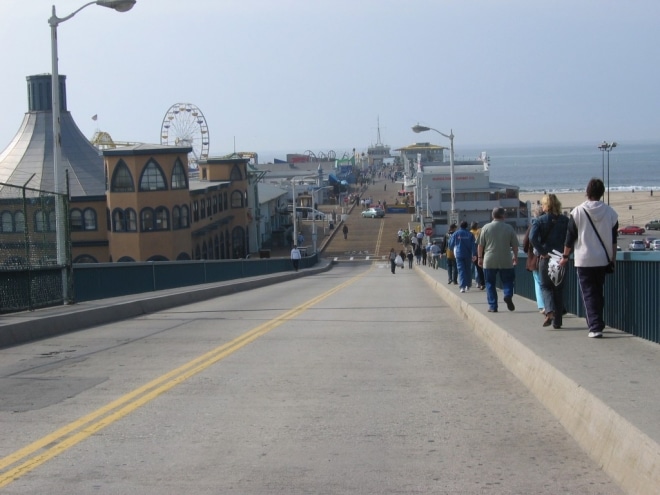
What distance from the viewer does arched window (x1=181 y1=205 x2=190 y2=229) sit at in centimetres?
6134

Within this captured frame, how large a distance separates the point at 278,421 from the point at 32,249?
951 cm

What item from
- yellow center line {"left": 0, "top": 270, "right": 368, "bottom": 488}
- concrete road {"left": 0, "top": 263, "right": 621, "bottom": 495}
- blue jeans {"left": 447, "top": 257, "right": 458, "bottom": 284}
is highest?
blue jeans {"left": 447, "top": 257, "right": 458, "bottom": 284}

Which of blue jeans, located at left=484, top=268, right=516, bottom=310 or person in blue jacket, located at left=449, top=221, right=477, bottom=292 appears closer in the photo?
blue jeans, located at left=484, top=268, right=516, bottom=310

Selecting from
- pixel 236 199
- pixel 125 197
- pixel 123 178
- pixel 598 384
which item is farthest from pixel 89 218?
pixel 598 384

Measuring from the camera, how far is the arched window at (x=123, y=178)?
58812 millimetres

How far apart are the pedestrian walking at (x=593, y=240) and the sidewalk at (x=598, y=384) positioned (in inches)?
25.7

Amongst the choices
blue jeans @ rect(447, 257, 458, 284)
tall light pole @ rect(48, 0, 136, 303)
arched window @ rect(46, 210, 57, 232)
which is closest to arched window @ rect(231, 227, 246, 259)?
blue jeans @ rect(447, 257, 458, 284)

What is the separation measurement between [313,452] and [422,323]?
886 cm

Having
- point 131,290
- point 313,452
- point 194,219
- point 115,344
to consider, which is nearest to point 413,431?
point 313,452

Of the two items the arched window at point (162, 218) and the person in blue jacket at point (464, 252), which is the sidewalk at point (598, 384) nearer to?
the person in blue jacket at point (464, 252)

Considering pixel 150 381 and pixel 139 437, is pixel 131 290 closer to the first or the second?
pixel 150 381

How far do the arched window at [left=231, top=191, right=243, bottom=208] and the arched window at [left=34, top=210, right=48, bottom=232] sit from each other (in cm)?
6331

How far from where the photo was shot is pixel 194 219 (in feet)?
211

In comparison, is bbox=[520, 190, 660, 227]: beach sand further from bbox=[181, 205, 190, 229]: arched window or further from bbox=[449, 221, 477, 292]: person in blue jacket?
bbox=[449, 221, 477, 292]: person in blue jacket
